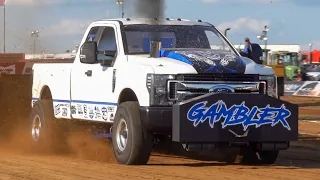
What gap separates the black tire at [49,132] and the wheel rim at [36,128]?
69 millimetres

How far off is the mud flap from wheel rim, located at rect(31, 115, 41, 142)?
391 cm

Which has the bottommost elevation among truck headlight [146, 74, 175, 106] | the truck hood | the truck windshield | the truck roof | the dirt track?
the dirt track

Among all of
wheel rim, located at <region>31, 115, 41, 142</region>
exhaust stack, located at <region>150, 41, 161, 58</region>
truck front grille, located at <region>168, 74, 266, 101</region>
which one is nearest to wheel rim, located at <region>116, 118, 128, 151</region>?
truck front grille, located at <region>168, 74, 266, 101</region>

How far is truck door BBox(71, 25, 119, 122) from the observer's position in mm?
10484

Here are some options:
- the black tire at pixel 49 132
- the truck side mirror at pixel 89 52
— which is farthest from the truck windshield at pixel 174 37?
the black tire at pixel 49 132

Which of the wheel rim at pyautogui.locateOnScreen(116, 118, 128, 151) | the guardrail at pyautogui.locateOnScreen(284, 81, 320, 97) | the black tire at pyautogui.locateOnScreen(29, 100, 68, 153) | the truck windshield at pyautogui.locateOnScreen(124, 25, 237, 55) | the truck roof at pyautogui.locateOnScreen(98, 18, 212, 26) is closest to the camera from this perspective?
the wheel rim at pyautogui.locateOnScreen(116, 118, 128, 151)

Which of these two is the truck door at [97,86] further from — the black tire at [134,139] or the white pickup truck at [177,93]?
the black tire at [134,139]

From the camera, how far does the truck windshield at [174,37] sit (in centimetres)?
1068

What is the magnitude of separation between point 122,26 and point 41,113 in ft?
7.89

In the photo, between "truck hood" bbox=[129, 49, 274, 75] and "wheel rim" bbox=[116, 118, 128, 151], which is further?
"wheel rim" bbox=[116, 118, 128, 151]

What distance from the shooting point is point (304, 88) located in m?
32.7

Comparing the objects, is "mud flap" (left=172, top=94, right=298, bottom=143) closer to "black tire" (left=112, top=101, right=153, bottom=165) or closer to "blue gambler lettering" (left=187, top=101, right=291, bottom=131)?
"blue gambler lettering" (left=187, top=101, right=291, bottom=131)

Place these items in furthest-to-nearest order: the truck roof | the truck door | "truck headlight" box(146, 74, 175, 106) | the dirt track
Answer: the truck roof < the truck door < "truck headlight" box(146, 74, 175, 106) < the dirt track

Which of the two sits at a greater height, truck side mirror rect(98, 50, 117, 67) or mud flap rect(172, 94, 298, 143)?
truck side mirror rect(98, 50, 117, 67)
